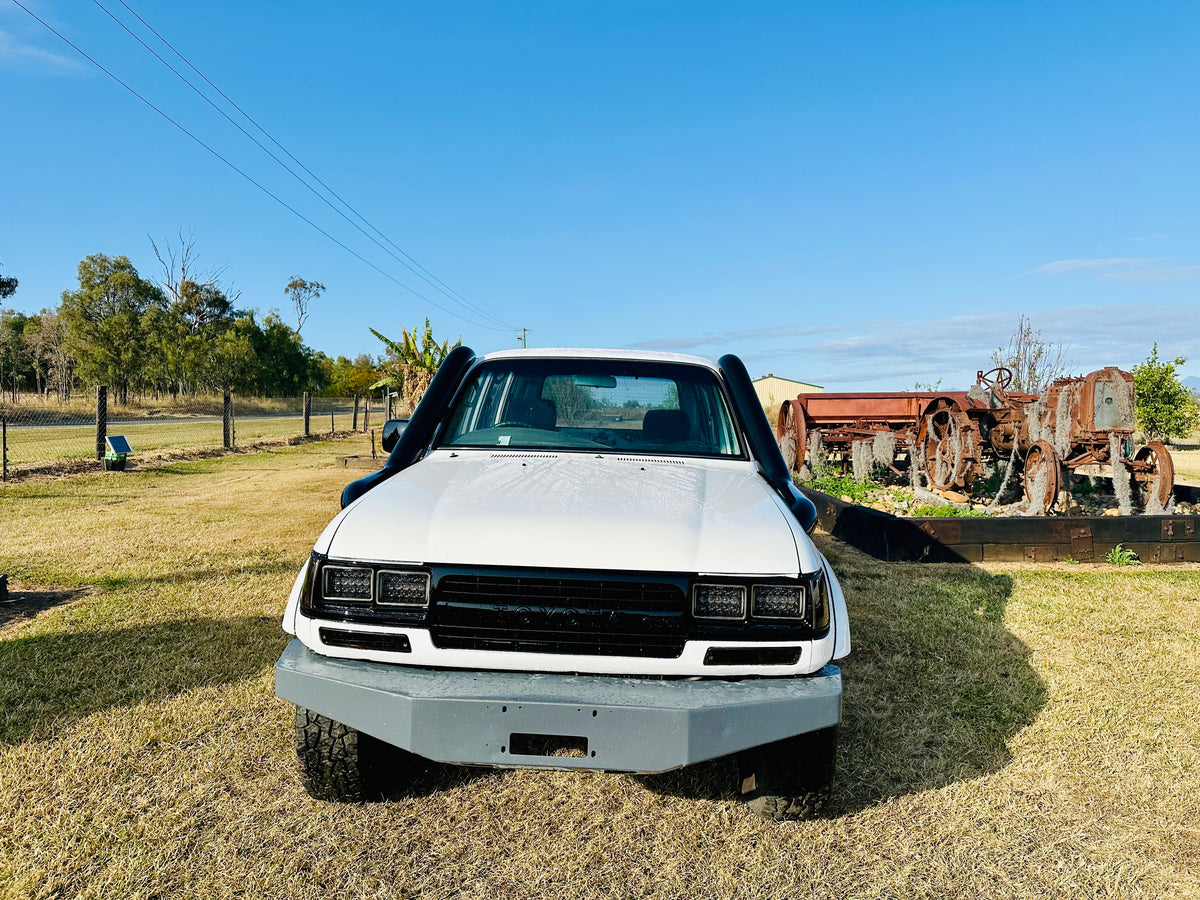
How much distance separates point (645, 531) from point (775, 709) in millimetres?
641

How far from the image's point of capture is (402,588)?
232cm

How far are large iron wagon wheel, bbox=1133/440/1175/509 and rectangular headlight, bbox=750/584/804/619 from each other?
7.36 metres

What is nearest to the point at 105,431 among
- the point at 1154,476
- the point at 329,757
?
the point at 329,757

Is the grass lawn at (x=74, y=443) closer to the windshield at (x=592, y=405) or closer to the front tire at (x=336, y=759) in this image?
the windshield at (x=592, y=405)

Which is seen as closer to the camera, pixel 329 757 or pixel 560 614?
pixel 560 614

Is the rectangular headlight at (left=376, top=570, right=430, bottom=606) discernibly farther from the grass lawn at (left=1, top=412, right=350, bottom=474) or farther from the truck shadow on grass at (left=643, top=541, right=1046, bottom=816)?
the grass lawn at (left=1, top=412, right=350, bottom=474)

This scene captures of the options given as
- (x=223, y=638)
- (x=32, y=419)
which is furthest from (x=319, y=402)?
(x=223, y=638)

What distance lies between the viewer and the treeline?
50750mm

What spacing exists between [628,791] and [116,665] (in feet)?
9.78

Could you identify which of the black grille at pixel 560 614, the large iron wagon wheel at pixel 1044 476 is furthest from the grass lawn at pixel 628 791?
Result: the large iron wagon wheel at pixel 1044 476

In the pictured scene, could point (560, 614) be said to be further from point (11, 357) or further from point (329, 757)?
point (11, 357)

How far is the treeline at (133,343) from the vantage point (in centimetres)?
5075

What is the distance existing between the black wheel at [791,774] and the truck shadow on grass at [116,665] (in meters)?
2.76

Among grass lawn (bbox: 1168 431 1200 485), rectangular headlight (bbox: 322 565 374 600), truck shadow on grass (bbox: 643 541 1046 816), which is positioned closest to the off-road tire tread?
rectangular headlight (bbox: 322 565 374 600)
